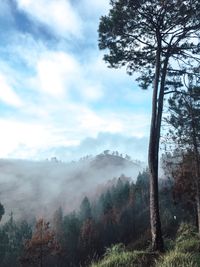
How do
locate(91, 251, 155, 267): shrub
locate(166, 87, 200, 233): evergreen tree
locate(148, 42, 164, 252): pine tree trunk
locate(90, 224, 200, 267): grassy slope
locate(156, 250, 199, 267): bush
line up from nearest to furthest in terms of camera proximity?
1. locate(156, 250, 199, 267): bush
2. locate(90, 224, 200, 267): grassy slope
3. locate(91, 251, 155, 267): shrub
4. locate(148, 42, 164, 252): pine tree trunk
5. locate(166, 87, 200, 233): evergreen tree

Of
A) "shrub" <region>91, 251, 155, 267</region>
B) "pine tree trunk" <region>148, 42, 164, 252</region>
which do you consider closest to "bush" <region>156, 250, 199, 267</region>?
"shrub" <region>91, 251, 155, 267</region>

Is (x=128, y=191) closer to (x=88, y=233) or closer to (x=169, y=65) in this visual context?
(x=88, y=233)

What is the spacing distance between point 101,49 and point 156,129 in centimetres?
511

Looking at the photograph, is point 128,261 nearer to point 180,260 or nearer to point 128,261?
point 128,261

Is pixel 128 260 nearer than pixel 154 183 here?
Yes

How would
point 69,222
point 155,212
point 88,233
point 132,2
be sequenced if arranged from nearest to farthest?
point 155,212 → point 132,2 → point 88,233 → point 69,222

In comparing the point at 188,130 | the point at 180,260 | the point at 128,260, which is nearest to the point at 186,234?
the point at 188,130

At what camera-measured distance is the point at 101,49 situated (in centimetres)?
1992

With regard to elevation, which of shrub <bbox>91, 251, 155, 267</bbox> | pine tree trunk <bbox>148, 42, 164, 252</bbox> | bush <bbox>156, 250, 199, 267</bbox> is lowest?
shrub <bbox>91, 251, 155, 267</bbox>

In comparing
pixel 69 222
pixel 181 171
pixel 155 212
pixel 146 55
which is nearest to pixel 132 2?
pixel 146 55

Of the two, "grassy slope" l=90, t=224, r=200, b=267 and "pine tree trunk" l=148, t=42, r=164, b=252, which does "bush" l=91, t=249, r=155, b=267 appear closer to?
"grassy slope" l=90, t=224, r=200, b=267

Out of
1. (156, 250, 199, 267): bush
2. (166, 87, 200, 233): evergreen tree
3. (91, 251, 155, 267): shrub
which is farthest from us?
(166, 87, 200, 233): evergreen tree

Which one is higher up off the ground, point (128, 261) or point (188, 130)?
point (188, 130)

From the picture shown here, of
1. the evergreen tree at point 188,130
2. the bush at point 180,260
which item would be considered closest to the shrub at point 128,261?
the bush at point 180,260
